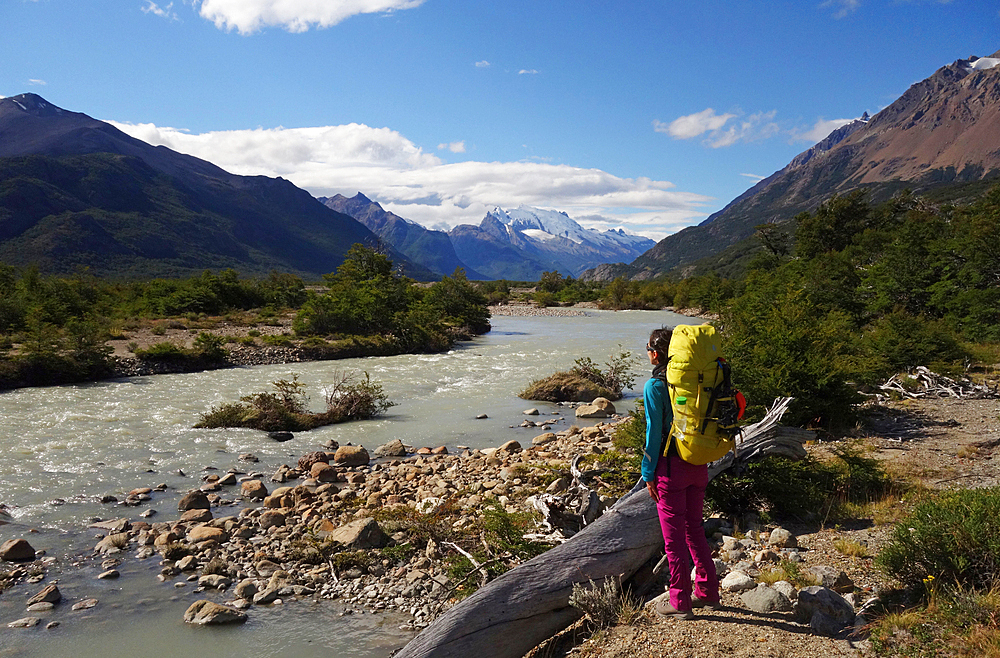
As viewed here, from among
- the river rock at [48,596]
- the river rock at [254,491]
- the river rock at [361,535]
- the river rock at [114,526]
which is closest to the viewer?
the river rock at [48,596]

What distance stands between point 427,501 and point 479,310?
34211 mm

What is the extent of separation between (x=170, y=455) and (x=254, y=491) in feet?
12.3

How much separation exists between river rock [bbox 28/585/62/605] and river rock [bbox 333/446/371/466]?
5.54m

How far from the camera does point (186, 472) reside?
11.1 m

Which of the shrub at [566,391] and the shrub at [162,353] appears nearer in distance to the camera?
the shrub at [566,391]

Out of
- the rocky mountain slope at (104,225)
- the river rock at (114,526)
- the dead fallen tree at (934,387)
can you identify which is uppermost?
the rocky mountain slope at (104,225)

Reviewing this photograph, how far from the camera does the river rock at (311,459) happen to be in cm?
1140

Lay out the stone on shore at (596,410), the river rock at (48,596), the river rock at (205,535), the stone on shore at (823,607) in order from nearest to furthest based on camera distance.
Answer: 1. the stone on shore at (823,607)
2. the river rock at (48,596)
3. the river rock at (205,535)
4. the stone on shore at (596,410)

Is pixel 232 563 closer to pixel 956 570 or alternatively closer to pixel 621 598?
pixel 621 598

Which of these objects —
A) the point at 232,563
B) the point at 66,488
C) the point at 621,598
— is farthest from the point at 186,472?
the point at 621,598

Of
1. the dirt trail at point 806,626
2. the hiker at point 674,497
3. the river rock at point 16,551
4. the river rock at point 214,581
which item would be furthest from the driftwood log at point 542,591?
the river rock at point 16,551

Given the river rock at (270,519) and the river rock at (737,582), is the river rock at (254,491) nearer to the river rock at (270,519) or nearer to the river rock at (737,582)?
the river rock at (270,519)

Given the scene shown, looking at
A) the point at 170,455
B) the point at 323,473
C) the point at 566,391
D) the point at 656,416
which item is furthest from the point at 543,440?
the point at 656,416

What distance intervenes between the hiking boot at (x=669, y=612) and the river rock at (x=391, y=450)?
8.69m
